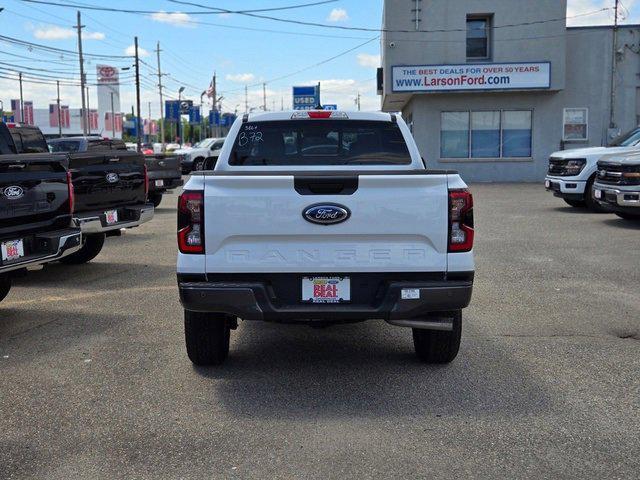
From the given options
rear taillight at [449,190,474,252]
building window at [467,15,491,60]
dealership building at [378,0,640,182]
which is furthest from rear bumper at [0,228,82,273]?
building window at [467,15,491,60]

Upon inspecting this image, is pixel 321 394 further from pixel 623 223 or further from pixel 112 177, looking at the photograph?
pixel 623 223

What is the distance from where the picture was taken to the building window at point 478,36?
28.2 metres

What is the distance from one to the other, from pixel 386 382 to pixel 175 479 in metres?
1.98

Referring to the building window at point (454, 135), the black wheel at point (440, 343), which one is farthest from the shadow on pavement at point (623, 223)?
the building window at point (454, 135)

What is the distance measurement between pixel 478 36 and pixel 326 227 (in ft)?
83.3

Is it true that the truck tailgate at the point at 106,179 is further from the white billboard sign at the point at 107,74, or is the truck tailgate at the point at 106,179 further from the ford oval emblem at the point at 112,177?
the white billboard sign at the point at 107,74

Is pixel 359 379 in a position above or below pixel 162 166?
below

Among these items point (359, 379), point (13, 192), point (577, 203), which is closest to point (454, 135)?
point (577, 203)

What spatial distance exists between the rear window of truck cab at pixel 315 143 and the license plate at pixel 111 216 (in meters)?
4.02

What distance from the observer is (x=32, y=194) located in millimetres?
7039

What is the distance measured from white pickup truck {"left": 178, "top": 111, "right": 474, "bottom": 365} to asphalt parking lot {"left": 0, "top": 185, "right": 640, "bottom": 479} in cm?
64

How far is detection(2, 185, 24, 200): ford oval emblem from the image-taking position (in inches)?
263

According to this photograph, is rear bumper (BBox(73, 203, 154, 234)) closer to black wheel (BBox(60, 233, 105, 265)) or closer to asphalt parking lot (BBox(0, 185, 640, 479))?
black wheel (BBox(60, 233, 105, 265))

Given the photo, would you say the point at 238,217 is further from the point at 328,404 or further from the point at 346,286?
the point at 328,404
